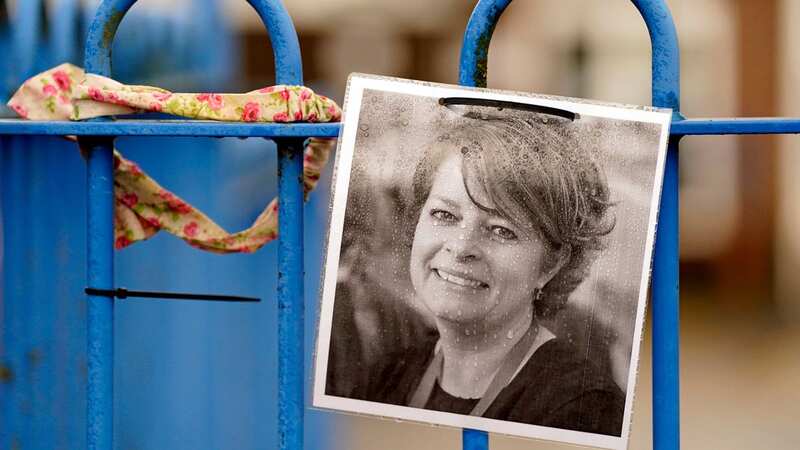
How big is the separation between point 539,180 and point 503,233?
74 millimetres

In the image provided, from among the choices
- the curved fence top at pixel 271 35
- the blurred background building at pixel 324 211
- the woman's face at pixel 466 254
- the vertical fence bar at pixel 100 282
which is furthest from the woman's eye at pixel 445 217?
the blurred background building at pixel 324 211

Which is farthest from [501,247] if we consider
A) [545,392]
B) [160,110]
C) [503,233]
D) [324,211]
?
[324,211]

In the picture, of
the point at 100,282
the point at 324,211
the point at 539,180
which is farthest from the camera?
the point at 324,211

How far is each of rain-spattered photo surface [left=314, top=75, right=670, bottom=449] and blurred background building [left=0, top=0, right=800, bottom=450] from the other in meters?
0.74

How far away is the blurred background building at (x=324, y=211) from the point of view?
1790 mm

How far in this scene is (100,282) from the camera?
1.38 metres

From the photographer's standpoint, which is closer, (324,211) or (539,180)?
(539,180)

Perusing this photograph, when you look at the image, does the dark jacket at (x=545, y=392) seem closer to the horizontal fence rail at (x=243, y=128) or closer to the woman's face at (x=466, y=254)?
the woman's face at (x=466, y=254)

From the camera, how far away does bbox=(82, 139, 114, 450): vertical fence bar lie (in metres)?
1.36

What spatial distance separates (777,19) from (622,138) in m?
5.82

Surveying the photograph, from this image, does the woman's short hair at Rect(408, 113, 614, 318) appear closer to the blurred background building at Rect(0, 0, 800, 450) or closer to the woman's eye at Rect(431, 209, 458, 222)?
the woman's eye at Rect(431, 209, 458, 222)

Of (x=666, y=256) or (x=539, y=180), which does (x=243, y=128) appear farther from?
(x=666, y=256)

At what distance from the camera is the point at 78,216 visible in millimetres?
1802

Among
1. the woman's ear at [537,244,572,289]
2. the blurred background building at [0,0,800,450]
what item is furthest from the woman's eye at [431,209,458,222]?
the blurred background building at [0,0,800,450]
